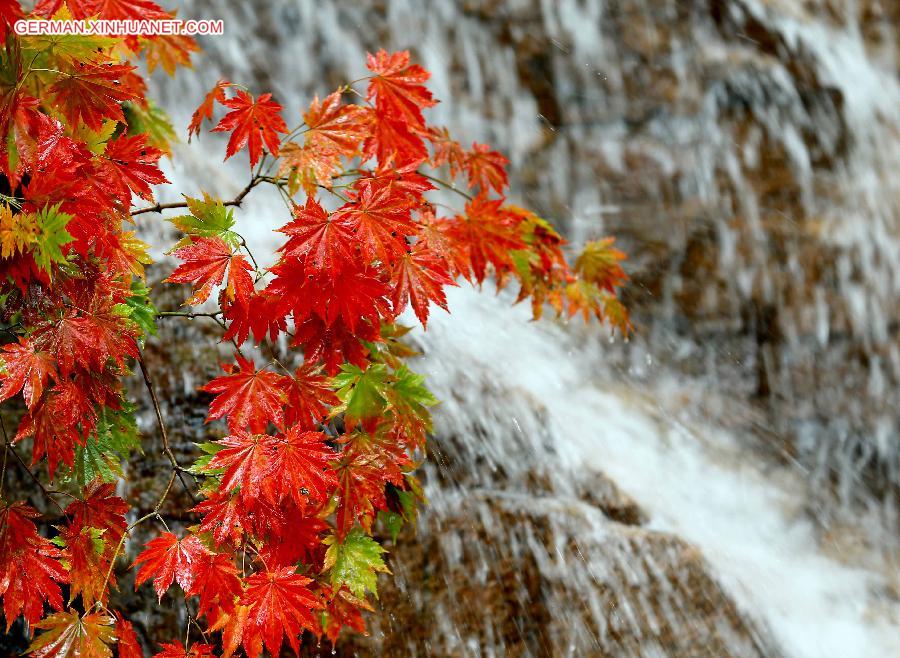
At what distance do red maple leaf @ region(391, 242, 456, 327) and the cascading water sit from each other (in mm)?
1203

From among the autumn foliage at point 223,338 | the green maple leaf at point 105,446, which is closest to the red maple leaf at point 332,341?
the autumn foliage at point 223,338

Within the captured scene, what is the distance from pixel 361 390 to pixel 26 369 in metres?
0.80

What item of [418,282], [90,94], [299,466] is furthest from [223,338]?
[90,94]

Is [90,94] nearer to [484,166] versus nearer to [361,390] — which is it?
[361,390]

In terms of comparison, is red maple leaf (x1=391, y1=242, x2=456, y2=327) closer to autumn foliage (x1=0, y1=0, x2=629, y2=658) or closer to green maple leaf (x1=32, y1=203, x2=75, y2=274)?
autumn foliage (x1=0, y1=0, x2=629, y2=658)

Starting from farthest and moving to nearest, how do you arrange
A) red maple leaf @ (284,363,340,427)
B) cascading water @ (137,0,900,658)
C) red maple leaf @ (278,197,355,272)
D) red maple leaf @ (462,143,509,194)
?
cascading water @ (137,0,900,658) → red maple leaf @ (462,143,509,194) → red maple leaf @ (284,363,340,427) → red maple leaf @ (278,197,355,272)

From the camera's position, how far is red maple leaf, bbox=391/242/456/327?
198cm

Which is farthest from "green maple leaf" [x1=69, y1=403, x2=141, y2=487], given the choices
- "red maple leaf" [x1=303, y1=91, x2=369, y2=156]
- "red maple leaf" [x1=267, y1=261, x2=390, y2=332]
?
"red maple leaf" [x1=303, y1=91, x2=369, y2=156]

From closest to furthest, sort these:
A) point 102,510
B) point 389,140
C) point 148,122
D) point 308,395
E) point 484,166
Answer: point 308,395 < point 102,510 < point 389,140 < point 484,166 < point 148,122

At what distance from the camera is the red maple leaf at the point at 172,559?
6.16 ft

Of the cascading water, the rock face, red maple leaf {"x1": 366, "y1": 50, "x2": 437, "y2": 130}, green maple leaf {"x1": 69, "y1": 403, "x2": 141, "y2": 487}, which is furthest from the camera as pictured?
the cascading water

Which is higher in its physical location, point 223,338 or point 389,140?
point 389,140

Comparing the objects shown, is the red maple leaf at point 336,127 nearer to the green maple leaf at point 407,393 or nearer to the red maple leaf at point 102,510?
the green maple leaf at point 407,393

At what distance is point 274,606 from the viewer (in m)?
1.90
